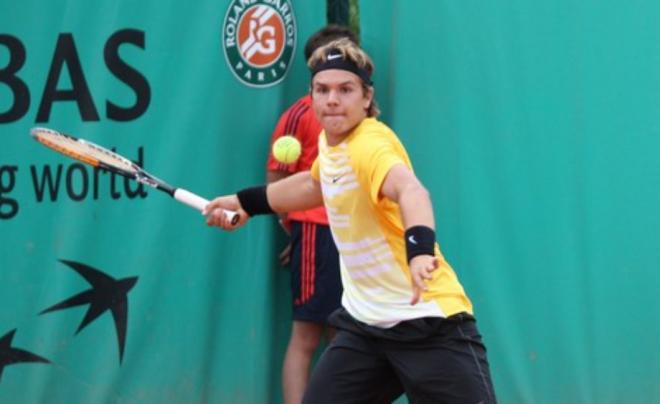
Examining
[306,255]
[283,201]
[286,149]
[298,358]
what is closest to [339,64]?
[283,201]

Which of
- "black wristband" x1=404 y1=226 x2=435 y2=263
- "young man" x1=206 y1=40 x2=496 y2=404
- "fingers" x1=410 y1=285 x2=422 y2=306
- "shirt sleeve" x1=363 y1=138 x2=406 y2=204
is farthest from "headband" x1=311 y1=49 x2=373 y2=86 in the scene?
"fingers" x1=410 y1=285 x2=422 y2=306

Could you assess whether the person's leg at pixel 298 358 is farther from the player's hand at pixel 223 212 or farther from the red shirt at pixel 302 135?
the player's hand at pixel 223 212

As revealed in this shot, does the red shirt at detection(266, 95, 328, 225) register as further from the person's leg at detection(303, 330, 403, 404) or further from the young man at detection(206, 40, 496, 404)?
the person's leg at detection(303, 330, 403, 404)

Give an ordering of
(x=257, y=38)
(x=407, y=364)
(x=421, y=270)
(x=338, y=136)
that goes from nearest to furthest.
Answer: (x=421, y=270) < (x=407, y=364) < (x=338, y=136) < (x=257, y=38)

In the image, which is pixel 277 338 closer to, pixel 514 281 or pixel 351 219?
pixel 514 281

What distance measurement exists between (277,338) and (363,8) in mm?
1671

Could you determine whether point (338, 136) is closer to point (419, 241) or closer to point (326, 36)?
point (419, 241)

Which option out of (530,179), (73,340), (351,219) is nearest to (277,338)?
(73,340)

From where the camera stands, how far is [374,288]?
4.74m

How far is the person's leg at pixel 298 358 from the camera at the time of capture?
647cm

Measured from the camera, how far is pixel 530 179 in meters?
6.44

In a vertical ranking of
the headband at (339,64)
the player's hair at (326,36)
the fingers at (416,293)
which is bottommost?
the fingers at (416,293)

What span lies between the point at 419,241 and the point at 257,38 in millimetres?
2630

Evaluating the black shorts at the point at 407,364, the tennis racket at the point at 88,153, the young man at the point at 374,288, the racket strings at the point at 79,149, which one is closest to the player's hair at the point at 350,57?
the young man at the point at 374,288
